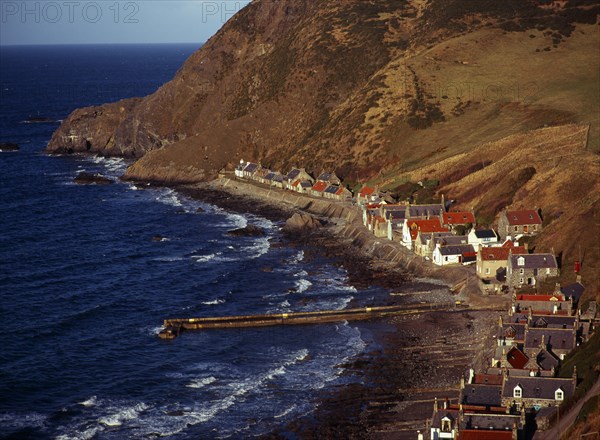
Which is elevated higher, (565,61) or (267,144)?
(565,61)

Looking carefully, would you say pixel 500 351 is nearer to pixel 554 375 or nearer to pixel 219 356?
pixel 554 375

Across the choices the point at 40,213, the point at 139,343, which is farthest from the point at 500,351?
the point at 40,213

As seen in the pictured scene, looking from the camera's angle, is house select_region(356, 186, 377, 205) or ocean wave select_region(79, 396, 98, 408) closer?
ocean wave select_region(79, 396, 98, 408)

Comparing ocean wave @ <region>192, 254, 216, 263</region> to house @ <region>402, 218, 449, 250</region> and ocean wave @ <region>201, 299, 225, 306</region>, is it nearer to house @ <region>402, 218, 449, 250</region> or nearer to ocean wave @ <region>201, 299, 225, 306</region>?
ocean wave @ <region>201, 299, 225, 306</region>

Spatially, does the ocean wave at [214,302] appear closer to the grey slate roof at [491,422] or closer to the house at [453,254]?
the house at [453,254]

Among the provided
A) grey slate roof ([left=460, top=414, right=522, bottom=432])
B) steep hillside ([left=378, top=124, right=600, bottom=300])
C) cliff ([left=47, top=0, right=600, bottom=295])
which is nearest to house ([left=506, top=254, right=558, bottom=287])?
steep hillside ([left=378, top=124, right=600, bottom=300])

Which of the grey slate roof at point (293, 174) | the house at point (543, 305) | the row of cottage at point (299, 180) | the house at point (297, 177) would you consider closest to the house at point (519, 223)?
the house at point (543, 305)

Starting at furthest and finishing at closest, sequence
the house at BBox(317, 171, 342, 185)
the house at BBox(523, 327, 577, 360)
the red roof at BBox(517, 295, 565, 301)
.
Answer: the house at BBox(317, 171, 342, 185) < the red roof at BBox(517, 295, 565, 301) < the house at BBox(523, 327, 577, 360)

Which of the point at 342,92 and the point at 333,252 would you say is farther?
the point at 342,92
